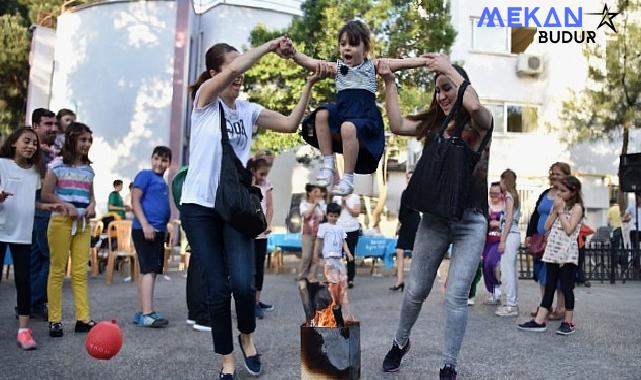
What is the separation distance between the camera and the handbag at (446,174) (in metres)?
3.57

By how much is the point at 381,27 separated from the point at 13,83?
1795 cm

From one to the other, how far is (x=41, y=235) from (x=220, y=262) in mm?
3508

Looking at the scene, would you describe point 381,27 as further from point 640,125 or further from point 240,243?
point 240,243

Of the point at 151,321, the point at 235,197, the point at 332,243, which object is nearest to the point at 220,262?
the point at 235,197

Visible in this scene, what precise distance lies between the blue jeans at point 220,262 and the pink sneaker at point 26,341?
195 centimetres

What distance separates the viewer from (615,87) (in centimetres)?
1923

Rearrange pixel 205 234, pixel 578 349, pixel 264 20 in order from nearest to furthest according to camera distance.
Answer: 1. pixel 205 234
2. pixel 578 349
3. pixel 264 20

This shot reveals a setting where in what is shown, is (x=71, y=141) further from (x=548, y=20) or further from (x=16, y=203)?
(x=548, y=20)

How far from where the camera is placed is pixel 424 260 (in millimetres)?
3896

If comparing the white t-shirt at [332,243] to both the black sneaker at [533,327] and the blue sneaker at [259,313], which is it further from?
the black sneaker at [533,327]

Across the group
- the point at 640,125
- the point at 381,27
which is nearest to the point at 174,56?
the point at 381,27

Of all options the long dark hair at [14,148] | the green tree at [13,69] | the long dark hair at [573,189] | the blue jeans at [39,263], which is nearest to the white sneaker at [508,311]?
the long dark hair at [573,189]

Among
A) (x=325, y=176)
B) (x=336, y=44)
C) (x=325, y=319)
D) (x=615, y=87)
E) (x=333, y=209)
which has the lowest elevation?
(x=325, y=319)

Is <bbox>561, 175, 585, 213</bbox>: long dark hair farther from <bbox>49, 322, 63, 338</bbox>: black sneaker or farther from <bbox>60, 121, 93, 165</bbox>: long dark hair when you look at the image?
<bbox>49, 322, 63, 338</bbox>: black sneaker
